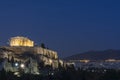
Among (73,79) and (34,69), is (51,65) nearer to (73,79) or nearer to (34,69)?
(34,69)

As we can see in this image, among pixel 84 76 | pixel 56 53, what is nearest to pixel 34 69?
pixel 84 76

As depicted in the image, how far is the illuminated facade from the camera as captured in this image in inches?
5212

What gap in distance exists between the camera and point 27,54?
118 metres

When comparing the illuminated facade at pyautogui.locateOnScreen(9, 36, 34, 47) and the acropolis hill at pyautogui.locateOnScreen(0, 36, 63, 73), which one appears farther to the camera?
the illuminated facade at pyautogui.locateOnScreen(9, 36, 34, 47)

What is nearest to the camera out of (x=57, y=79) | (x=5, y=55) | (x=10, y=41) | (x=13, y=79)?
(x=13, y=79)

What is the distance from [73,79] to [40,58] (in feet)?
116

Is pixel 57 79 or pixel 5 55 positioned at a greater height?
pixel 5 55

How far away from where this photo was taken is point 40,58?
381 ft

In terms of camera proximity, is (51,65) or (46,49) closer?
(51,65)

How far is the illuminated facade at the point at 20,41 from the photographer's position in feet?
434

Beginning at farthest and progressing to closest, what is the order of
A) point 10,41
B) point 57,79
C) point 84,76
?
1. point 10,41
2. point 84,76
3. point 57,79

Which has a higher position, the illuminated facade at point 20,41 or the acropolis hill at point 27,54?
the illuminated facade at point 20,41

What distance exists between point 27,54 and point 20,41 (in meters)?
15.7

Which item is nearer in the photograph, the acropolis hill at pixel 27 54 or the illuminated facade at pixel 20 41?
the acropolis hill at pixel 27 54
